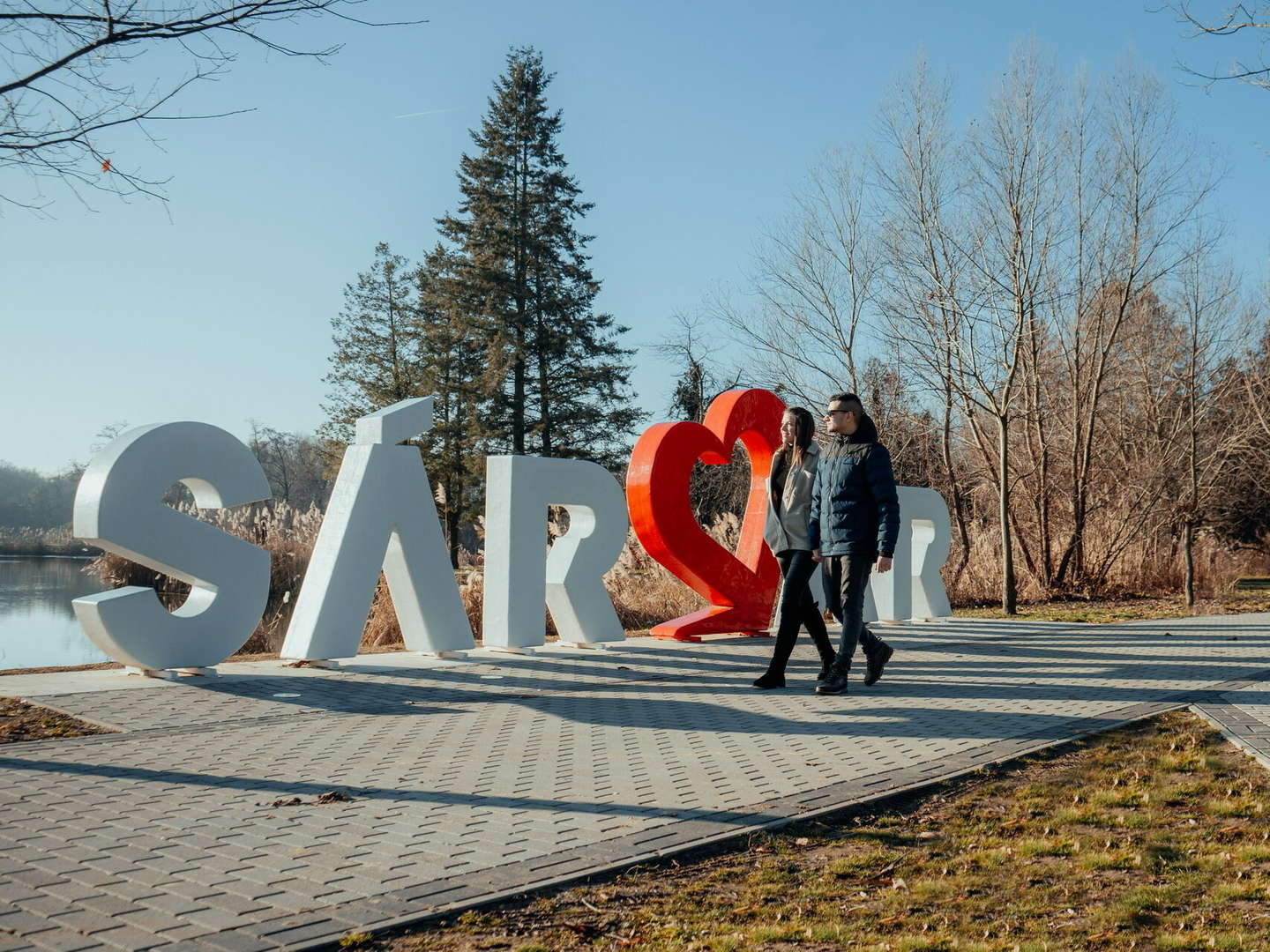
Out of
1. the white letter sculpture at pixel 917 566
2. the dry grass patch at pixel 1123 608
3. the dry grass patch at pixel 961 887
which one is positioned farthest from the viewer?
the dry grass patch at pixel 1123 608

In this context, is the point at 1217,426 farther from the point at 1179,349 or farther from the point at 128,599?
the point at 128,599

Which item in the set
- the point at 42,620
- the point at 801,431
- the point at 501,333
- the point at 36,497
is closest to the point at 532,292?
the point at 501,333

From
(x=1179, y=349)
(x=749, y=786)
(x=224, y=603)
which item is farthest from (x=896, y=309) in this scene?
(x=749, y=786)

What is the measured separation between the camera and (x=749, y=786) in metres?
4.53

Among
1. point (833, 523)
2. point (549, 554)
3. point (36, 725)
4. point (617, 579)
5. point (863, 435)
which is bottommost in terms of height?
point (36, 725)

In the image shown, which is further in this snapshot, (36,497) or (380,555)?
(36,497)

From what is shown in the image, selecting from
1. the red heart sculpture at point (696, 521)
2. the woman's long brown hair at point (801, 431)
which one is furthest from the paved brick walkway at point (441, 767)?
the woman's long brown hair at point (801, 431)

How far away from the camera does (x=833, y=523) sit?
23.2ft

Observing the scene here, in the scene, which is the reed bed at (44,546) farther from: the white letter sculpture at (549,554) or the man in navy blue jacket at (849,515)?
the man in navy blue jacket at (849,515)

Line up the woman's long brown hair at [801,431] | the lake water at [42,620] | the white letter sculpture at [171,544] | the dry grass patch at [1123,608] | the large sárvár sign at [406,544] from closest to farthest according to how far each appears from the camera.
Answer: the white letter sculpture at [171,544] < the large sárvár sign at [406,544] < the woman's long brown hair at [801,431] < the lake water at [42,620] < the dry grass patch at [1123,608]

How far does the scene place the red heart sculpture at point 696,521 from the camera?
9.87 metres

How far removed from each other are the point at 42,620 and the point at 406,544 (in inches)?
514

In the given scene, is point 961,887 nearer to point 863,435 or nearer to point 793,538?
point 793,538

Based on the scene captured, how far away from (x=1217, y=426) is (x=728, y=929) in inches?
1001
